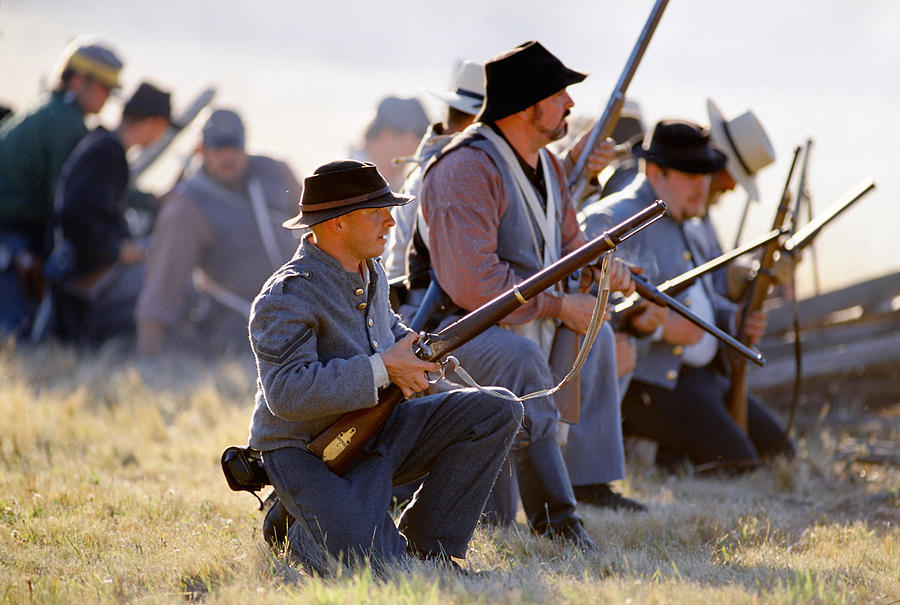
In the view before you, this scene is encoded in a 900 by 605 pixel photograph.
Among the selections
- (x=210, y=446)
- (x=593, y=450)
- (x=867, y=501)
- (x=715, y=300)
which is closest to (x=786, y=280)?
(x=715, y=300)

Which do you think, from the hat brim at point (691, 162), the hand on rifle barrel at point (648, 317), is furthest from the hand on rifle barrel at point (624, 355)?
the hat brim at point (691, 162)

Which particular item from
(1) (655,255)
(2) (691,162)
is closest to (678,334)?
(1) (655,255)

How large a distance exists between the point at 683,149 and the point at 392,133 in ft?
12.2

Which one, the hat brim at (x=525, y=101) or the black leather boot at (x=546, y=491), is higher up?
the hat brim at (x=525, y=101)

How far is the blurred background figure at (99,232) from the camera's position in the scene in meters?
9.54

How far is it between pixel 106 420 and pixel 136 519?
8.61 feet

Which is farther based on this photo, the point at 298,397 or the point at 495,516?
the point at 495,516

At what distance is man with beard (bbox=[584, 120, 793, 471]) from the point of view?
6930 millimetres

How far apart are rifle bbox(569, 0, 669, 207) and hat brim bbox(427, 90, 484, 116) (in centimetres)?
70

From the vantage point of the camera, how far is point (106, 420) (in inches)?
302

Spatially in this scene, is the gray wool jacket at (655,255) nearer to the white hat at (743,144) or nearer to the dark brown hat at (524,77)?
the white hat at (743,144)

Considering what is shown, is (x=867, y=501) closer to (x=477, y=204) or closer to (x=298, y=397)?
(x=477, y=204)

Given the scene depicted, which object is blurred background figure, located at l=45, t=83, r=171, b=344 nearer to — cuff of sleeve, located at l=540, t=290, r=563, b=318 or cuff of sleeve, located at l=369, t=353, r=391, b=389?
cuff of sleeve, located at l=540, t=290, r=563, b=318

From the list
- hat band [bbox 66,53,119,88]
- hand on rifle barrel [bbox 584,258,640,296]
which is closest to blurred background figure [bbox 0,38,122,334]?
hat band [bbox 66,53,119,88]
